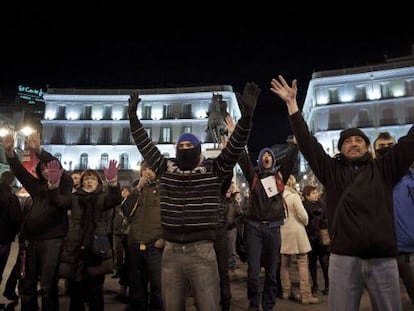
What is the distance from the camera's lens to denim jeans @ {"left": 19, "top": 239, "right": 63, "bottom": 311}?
438 centimetres

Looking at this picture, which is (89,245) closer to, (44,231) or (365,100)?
(44,231)

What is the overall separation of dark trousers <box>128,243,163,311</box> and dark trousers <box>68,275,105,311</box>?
1.49 ft

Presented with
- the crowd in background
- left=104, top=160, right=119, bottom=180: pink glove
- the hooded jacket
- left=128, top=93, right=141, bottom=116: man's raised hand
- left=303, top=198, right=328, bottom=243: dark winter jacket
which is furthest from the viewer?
left=303, top=198, right=328, bottom=243: dark winter jacket

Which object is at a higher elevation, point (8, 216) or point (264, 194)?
point (264, 194)

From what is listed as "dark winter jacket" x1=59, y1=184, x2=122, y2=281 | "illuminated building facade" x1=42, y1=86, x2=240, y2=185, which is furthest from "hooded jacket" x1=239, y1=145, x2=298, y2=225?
"illuminated building facade" x1=42, y1=86, x2=240, y2=185

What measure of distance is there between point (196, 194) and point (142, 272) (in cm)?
223

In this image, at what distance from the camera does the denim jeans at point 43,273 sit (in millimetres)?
4383

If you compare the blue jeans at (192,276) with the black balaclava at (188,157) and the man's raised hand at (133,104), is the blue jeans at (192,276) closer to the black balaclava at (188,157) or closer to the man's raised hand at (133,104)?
the black balaclava at (188,157)

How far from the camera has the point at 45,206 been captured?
4.60 metres

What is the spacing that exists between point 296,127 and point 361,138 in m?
0.52

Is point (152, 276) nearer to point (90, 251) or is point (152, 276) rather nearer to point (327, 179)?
point (90, 251)

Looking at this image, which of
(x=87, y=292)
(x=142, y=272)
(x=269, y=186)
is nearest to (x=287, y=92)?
(x=269, y=186)

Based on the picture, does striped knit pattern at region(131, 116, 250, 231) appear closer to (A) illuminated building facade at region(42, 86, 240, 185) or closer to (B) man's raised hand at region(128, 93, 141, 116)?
(B) man's raised hand at region(128, 93, 141, 116)

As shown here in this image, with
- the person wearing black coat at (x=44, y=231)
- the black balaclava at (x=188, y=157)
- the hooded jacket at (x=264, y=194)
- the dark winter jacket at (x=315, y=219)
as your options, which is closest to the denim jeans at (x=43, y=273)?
the person wearing black coat at (x=44, y=231)
